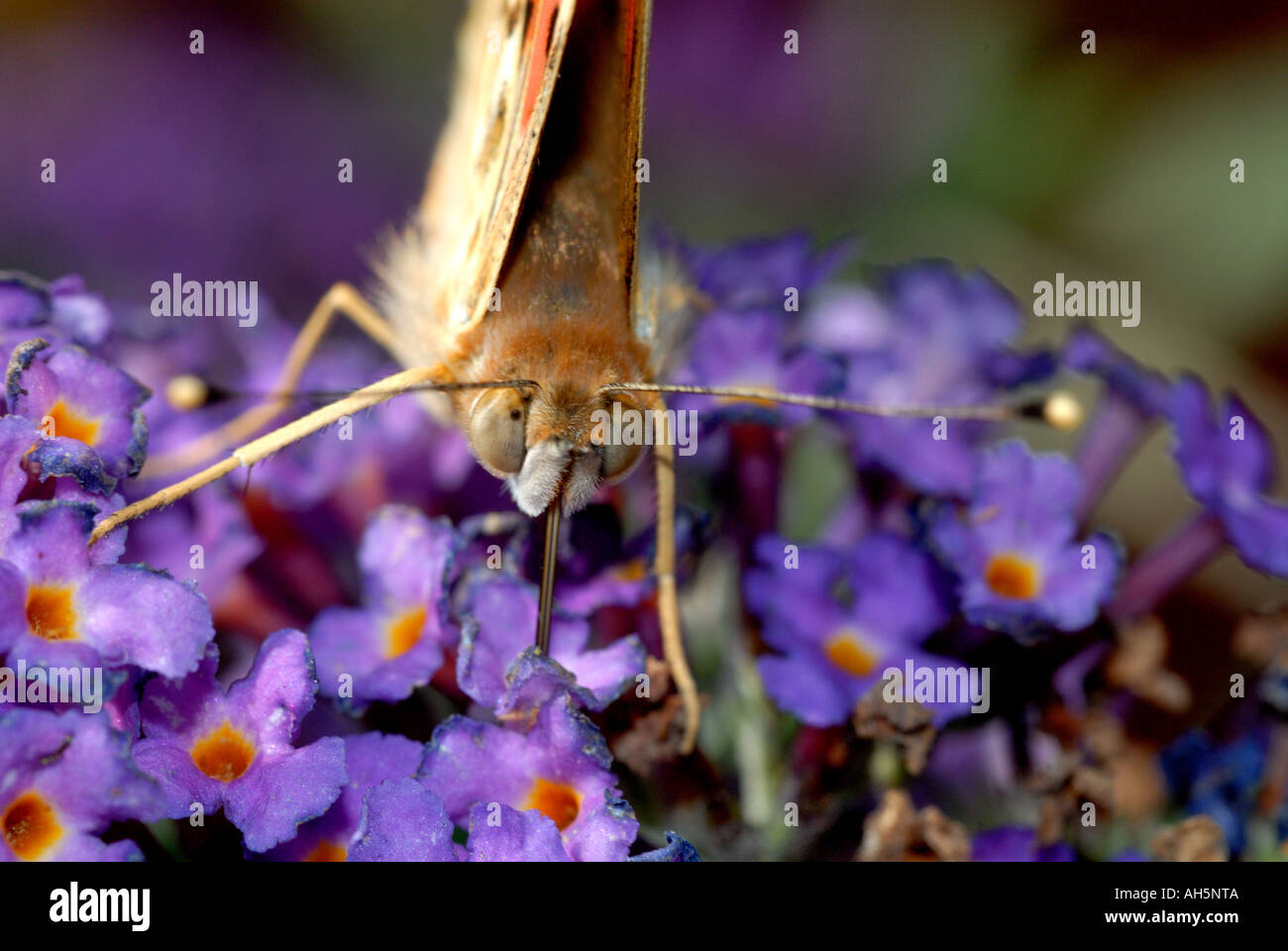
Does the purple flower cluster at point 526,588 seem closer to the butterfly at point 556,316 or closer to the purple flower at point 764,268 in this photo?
the purple flower at point 764,268

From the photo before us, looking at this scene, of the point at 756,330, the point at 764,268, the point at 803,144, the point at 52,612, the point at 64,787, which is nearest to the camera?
the point at 64,787

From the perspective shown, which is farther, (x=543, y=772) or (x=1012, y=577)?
(x=1012, y=577)

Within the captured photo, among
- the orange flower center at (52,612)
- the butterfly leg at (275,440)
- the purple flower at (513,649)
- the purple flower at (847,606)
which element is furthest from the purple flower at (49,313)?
the purple flower at (847,606)

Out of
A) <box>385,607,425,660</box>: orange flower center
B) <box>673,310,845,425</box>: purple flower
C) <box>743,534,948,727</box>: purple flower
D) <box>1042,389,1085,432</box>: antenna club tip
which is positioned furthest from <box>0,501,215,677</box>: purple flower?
<box>1042,389,1085,432</box>: antenna club tip

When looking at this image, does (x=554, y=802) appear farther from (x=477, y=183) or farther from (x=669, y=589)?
(x=477, y=183)

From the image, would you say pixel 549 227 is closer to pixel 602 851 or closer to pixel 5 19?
pixel 602 851

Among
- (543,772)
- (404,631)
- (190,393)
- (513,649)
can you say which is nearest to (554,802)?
(543,772)
